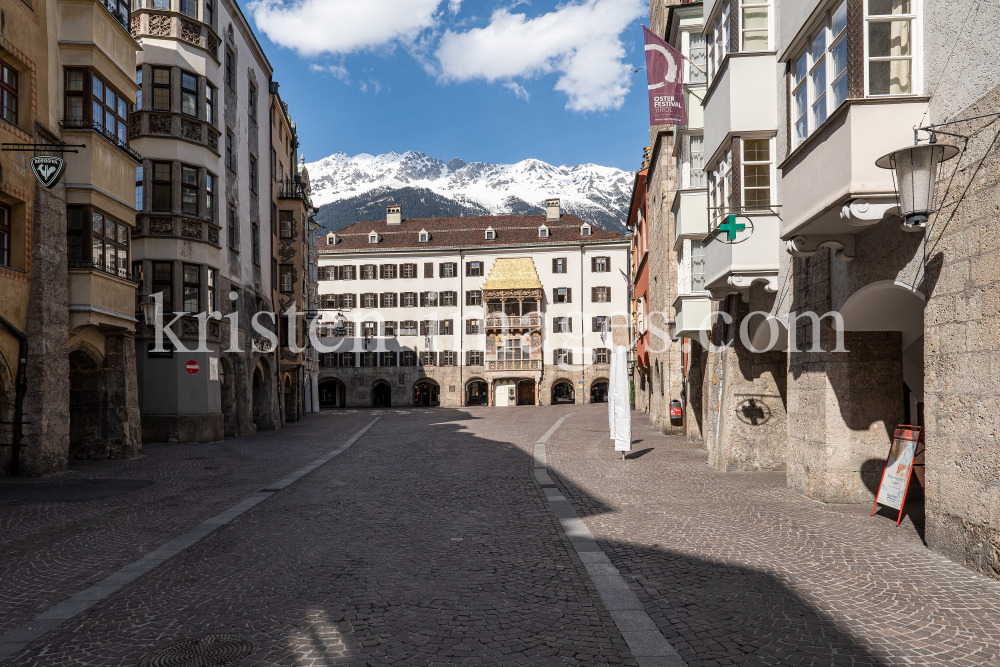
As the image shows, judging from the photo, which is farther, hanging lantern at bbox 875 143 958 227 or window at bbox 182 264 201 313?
window at bbox 182 264 201 313

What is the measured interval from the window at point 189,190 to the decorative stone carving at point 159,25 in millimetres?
4671

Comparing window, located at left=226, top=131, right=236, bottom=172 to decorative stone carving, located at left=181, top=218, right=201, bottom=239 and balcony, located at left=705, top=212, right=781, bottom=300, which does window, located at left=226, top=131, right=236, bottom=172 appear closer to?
decorative stone carving, located at left=181, top=218, right=201, bottom=239

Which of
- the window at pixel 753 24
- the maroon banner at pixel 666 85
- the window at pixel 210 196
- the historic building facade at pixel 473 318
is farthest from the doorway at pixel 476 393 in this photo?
the window at pixel 753 24

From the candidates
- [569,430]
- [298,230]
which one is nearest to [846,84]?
[569,430]

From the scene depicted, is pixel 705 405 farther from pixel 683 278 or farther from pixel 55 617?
pixel 55 617

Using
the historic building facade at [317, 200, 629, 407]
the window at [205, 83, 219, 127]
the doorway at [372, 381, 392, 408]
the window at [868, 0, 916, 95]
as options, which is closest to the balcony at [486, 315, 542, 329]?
the historic building facade at [317, 200, 629, 407]

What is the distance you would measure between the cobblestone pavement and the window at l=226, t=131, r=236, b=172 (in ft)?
74.2

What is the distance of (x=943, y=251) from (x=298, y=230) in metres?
35.4

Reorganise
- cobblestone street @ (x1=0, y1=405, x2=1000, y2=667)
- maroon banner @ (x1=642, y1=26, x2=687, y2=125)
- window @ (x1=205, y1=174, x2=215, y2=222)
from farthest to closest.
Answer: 1. window @ (x1=205, y1=174, x2=215, y2=222)
2. maroon banner @ (x1=642, y1=26, x2=687, y2=125)
3. cobblestone street @ (x1=0, y1=405, x2=1000, y2=667)

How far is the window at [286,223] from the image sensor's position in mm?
39031

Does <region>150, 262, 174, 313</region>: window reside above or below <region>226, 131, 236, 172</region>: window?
below

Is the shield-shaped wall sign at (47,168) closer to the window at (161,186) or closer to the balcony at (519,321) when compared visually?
the window at (161,186)

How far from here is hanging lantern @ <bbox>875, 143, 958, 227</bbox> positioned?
7531 mm

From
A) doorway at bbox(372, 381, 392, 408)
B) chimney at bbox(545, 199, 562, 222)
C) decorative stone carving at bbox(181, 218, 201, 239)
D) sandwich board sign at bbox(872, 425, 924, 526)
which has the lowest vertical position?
doorway at bbox(372, 381, 392, 408)
